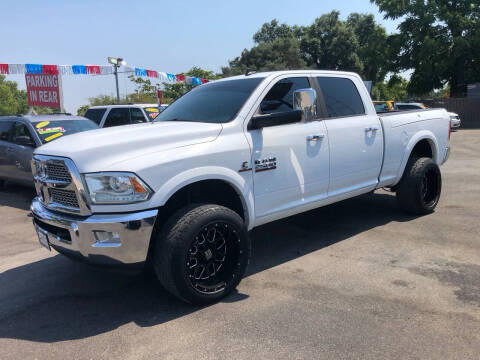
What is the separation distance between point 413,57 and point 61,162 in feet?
106

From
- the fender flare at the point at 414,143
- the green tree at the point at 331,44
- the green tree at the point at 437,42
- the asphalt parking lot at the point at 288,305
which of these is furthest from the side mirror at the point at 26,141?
the green tree at the point at 331,44

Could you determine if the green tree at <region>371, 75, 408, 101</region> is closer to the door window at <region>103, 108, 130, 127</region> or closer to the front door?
the door window at <region>103, 108, 130, 127</region>

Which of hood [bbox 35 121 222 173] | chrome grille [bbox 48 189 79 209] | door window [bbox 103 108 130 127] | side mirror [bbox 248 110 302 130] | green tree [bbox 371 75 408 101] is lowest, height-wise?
chrome grille [bbox 48 189 79 209]

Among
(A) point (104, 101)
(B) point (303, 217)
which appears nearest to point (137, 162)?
(B) point (303, 217)

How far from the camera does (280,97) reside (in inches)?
168

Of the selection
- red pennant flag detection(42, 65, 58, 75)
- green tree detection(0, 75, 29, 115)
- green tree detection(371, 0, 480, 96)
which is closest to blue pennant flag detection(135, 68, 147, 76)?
red pennant flag detection(42, 65, 58, 75)

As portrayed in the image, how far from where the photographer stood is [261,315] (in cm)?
329

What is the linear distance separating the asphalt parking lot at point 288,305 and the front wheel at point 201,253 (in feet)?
0.62

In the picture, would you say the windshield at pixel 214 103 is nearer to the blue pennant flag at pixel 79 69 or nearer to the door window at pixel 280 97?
the door window at pixel 280 97

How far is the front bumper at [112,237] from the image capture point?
305 centimetres

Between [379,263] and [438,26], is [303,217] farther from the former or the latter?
[438,26]

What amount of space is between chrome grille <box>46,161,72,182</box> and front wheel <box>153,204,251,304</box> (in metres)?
0.87

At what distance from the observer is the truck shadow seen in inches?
129

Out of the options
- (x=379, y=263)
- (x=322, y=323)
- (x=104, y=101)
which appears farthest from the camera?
(x=104, y=101)
